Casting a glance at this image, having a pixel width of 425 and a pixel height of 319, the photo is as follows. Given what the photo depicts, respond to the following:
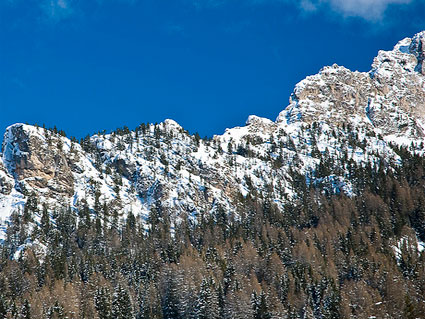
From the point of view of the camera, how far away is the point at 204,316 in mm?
103000

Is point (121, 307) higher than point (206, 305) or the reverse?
higher

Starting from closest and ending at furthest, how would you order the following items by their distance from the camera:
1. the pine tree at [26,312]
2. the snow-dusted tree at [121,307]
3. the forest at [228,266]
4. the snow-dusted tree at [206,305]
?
the pine tree at [26,312], the snow-dusted tree at [206,305], the snow-dusted tree at [121,307], the forest at [228,266]

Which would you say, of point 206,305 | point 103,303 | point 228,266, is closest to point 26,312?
point 103,303

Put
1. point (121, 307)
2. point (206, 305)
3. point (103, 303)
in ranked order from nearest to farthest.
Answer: point (206, 305) → point (121, 307) → point (103, 303)

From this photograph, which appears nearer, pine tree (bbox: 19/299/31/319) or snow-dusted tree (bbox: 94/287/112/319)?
pine tree (bbox: 19/299/31/319)

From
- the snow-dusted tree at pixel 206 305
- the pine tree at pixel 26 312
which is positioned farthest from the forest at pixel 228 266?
the pine tree at pixel 26 312

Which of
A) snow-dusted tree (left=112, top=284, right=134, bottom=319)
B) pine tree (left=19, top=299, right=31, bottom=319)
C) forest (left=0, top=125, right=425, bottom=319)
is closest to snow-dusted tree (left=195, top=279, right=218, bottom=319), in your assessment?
forest (left=0, top=125, right=425, bottom=319)

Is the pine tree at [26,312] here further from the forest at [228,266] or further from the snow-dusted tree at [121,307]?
the snow-dusted tree at [121,307]

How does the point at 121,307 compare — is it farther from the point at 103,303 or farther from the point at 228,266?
the point at 228,266

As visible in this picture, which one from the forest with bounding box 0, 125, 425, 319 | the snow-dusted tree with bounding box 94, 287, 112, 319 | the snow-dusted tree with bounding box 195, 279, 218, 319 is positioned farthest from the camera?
the forest with bounding box 0, 125, 425, 319

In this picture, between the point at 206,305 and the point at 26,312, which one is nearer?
the point at 26,312

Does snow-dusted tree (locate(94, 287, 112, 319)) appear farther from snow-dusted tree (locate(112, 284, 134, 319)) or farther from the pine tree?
the pine tree

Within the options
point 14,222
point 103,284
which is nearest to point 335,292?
point 103,284

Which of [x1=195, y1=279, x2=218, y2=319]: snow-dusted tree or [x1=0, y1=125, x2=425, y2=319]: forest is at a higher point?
[x1=0, y1=125, x2=425, y2=319]: forest
